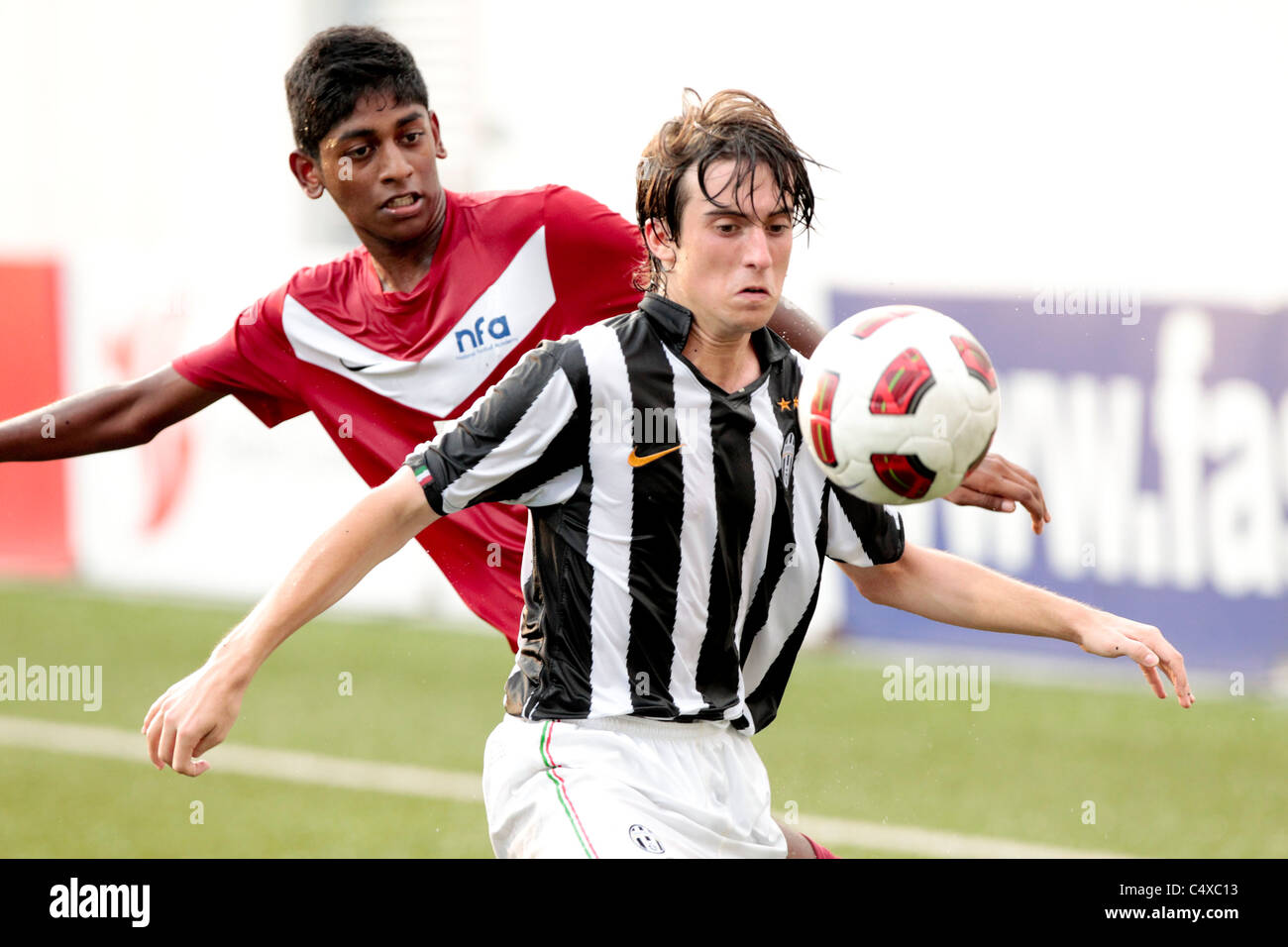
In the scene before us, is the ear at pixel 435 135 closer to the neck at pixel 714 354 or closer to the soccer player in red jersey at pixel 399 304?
the soccer player in red jersey at pixel 399 304

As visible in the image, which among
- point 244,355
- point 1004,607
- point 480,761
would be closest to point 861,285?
point 480,761

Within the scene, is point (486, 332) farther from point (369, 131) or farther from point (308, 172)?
point (308, 172)

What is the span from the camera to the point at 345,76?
4.66 m

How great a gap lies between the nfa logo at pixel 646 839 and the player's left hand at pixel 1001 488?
3.43 feet

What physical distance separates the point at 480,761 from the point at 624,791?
4860 mm

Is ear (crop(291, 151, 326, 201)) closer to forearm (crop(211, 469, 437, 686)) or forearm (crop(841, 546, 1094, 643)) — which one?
forearm (crop(211, 469, 437, 686))

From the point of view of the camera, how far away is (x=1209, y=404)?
8.77 m

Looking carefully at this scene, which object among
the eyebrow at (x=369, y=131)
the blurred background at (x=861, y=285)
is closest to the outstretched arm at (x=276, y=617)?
the eyebrow at (x=369, y=131)

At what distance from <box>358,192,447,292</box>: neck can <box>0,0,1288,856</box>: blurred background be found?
2.85 meters

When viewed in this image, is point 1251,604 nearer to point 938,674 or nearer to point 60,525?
point 938,674

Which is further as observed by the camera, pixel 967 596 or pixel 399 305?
pixel 399 305

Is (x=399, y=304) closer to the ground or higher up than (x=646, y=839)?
higher up

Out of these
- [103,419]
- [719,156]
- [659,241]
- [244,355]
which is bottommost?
[103,419]
